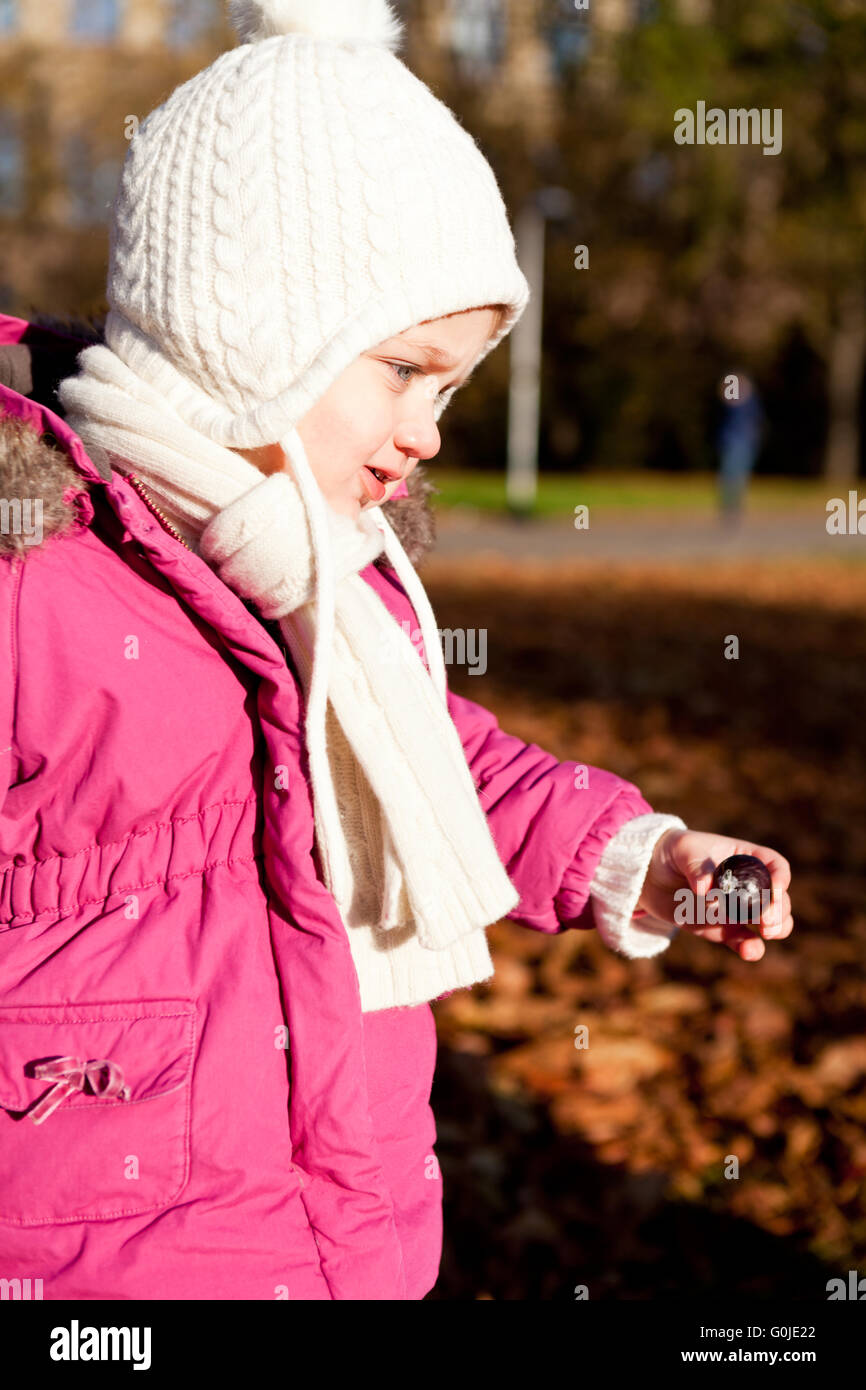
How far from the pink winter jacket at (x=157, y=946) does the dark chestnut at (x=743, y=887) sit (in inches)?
18.7

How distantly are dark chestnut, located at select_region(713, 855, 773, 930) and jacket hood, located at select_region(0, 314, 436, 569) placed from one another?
67cm

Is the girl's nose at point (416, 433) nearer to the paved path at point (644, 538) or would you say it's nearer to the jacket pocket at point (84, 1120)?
the jacket pocket at point (84, 1120)

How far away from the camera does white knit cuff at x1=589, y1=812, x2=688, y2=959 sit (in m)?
2.02

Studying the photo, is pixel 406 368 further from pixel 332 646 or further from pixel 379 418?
pixel 332 646

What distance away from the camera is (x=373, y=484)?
6.17 feet

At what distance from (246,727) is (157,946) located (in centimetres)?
28

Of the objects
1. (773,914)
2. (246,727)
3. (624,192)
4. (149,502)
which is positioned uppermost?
(624,192)

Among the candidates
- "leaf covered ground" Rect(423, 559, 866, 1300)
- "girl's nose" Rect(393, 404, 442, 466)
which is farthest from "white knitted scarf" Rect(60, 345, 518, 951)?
"leaf covered ground" Rect(423, 559, 866, 1300)

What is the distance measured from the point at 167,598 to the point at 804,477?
33.3 meters

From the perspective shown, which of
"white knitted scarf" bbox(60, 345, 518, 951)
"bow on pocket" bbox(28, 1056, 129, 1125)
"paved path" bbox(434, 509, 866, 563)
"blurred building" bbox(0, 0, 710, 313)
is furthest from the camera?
"blurred building" bbox(0, 0, 710, 313)

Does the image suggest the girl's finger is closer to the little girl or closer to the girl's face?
the little girl
